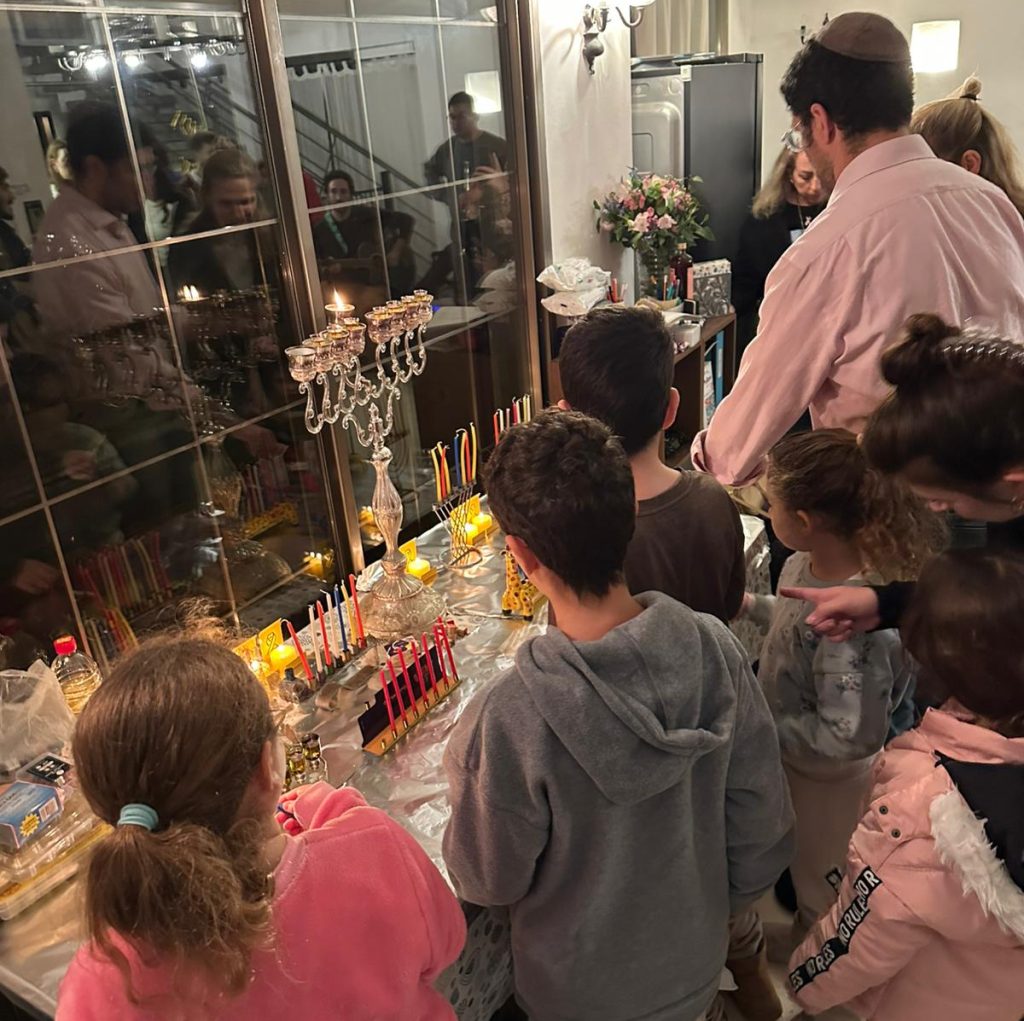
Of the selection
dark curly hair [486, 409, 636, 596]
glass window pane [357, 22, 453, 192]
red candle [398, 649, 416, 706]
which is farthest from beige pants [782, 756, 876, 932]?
glass window pane [357, 22, 453, 192]

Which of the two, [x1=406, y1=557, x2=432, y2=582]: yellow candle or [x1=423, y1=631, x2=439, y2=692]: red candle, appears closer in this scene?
[x1=423, y1=631, x2=439, y2=692]: red candle

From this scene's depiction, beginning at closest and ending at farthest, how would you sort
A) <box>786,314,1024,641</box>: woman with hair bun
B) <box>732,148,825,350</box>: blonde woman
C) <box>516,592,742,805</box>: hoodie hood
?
<box>516,592,742,805</box>: hoodie hood < <box>786,314,1024,641</box>: woman with hair bun < <box>732,148,825,350</box>: blonde woman

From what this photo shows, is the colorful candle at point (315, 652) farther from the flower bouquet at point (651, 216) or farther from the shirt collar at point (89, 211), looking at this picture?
the flower bouquet at point (651, 216)

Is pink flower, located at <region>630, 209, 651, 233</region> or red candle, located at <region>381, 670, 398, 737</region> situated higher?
pink flower, located at <region>630, 209, 651, 233</region>

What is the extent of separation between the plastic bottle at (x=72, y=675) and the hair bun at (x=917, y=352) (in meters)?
1.36

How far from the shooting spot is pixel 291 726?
1.48 meters

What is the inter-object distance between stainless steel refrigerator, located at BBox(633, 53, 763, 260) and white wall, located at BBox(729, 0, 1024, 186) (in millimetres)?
1443

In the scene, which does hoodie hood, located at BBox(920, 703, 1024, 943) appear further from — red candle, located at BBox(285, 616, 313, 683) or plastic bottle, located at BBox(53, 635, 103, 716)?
plastic bottle, located at BBox(53, 635, 103, 716)

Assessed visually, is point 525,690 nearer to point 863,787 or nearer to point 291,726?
point 291,726

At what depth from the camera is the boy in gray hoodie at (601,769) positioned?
0.94 meters

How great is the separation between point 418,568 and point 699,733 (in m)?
1.11

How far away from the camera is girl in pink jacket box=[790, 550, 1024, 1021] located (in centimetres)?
103

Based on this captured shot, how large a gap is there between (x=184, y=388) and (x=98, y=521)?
1.10ft

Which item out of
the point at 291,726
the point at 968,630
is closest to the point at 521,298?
the point at 291,726
